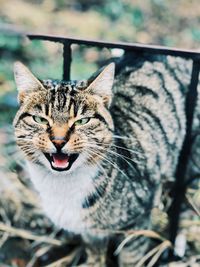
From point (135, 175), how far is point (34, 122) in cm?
35

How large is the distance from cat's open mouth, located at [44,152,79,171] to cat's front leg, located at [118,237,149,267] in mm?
435

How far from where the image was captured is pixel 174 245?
4.72 feet

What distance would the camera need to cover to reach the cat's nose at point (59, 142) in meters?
1.01

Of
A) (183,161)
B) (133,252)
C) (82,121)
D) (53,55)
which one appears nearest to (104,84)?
(82,121)

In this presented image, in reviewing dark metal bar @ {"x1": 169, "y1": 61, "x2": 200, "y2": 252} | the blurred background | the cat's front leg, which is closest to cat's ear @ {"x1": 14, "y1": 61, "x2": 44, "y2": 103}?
the blurred background

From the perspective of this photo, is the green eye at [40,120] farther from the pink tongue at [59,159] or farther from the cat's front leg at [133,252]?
the cat's front leg at [133,252]

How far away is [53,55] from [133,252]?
4.64 ft

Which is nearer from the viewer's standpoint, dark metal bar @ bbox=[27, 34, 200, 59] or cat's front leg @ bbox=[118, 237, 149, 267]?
dark metal bar @ bbox=[27, 34, 200, 59]

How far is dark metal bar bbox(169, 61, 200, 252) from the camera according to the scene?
4.07 feet

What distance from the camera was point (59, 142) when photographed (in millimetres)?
1011

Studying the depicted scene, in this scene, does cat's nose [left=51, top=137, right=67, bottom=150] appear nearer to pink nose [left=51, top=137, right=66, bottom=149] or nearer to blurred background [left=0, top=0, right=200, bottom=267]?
pink nose [left=51, top=137, right=66, bottom=149]

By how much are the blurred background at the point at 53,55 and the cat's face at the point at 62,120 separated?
23cm

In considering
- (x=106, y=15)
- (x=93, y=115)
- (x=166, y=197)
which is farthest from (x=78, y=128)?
(x=106, y=15)

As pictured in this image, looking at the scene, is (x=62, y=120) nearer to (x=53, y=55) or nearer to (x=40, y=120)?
(x=40, y=120)
